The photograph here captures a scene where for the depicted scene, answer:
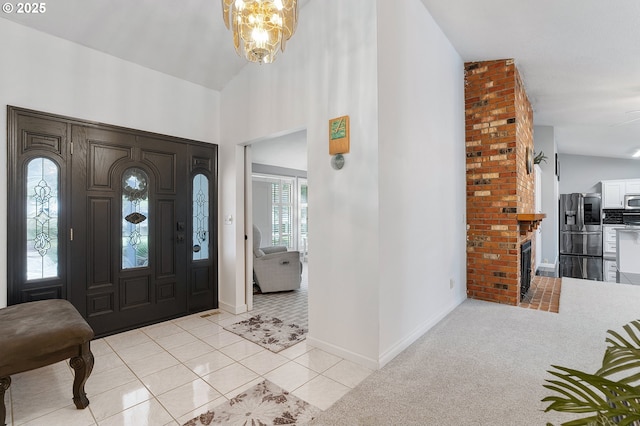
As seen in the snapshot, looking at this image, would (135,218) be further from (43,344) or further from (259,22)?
(259,22)

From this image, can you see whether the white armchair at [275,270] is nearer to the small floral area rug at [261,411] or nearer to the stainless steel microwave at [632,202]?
the small floral area rug at [261,411]

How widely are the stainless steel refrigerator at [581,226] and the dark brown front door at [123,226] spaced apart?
8958mm

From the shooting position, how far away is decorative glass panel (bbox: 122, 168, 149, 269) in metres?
3.37

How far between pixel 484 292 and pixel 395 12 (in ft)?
11.3

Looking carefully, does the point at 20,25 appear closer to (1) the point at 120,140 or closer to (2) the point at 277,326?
(1) the point at 120,140

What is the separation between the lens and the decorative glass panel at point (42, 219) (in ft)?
9.21

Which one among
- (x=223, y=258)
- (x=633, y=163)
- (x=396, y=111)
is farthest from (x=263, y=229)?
(x=633, y=163)

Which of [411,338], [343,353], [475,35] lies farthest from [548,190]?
[343,353]

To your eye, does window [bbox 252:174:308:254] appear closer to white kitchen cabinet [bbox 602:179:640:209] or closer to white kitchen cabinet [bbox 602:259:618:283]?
white kitchen cabinet [bbox 602:259:618:283]

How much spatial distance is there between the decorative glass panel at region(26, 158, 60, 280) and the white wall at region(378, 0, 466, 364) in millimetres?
2994

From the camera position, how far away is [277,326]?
346 centimetres

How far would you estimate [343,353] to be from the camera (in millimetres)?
2682

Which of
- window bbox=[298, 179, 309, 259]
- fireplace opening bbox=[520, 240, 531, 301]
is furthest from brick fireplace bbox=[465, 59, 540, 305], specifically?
window bbox=[298, 179, 309, 259]

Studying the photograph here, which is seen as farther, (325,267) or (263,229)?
(263,229)
